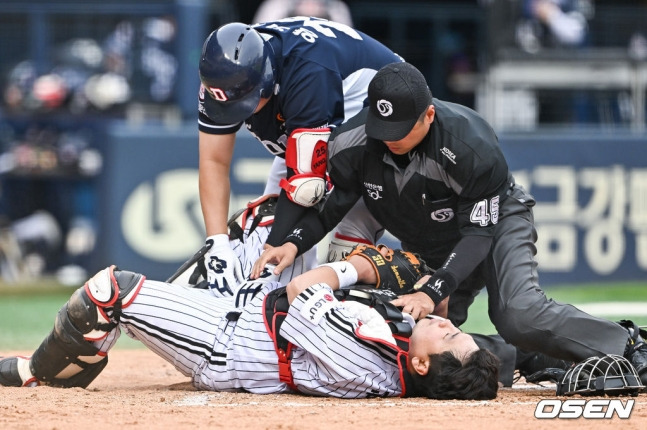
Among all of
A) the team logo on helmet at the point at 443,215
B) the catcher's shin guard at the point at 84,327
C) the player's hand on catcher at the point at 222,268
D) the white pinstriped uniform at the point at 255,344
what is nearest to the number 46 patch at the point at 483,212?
the team logo on helmet at the point at 443,215

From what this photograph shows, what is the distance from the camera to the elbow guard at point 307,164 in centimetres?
544

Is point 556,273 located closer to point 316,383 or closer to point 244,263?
point 244,263

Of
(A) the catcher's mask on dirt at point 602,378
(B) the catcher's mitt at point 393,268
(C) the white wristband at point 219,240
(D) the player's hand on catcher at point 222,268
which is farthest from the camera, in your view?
(C) the white wristband at point 219,240

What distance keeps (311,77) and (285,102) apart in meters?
0.20

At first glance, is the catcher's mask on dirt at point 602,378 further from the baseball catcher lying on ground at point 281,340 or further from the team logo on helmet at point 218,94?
the team logo on helmet at point 218,94

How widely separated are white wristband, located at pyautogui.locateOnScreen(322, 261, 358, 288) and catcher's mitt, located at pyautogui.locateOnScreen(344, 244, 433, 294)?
0.46 feet

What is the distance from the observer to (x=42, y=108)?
1277cm

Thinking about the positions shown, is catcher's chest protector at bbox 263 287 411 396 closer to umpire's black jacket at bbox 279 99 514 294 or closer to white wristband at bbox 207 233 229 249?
umpire's black jacket at bbox 279 99 514 294

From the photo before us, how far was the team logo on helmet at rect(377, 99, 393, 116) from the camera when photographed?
16.3 feet

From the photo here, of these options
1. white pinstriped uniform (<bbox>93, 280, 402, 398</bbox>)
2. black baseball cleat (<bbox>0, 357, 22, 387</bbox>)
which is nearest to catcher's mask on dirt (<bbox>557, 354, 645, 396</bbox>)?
white pinstriped uniform (<bbox>93, 280, 402, 398</bbox>)

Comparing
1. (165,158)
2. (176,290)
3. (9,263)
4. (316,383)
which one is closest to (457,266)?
(316,383)

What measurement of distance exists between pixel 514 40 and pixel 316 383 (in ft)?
35.4

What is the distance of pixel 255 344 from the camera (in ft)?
16.2

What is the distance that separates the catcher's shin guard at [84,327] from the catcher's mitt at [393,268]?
1.14m
